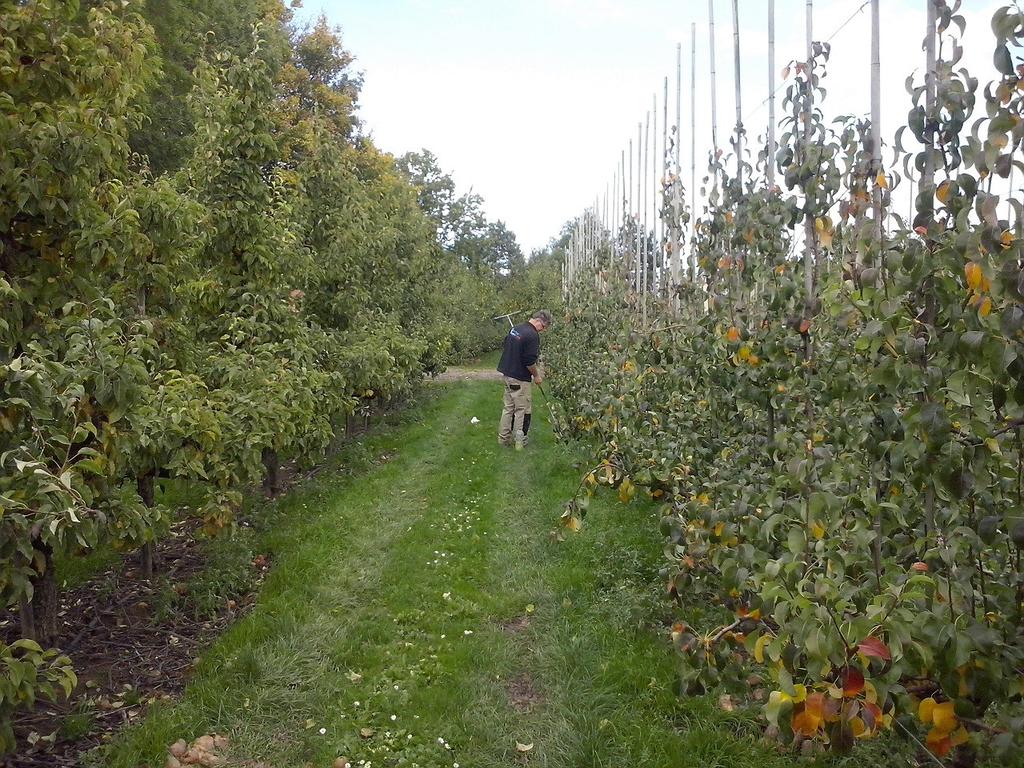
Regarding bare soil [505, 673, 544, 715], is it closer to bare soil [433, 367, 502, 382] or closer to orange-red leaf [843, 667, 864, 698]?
orange-red leaf [843, 667, 864, 698]

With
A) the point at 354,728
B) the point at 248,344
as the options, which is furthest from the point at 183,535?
the point at 354,728

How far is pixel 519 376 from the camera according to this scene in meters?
10.5

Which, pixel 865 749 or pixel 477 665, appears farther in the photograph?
pixel 477 665

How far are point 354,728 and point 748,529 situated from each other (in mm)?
2285

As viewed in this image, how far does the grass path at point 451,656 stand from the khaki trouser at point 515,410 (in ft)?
10.5

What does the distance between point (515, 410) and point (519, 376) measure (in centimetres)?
53

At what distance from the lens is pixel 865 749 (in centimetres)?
310

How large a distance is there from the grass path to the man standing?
3235mm

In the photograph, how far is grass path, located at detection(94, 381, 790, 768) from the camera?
3.44 metres

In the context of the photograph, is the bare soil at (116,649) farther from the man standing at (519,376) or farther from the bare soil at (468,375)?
the bare soil at (468,375)

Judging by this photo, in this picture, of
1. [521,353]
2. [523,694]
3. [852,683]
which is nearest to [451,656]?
[523,694]

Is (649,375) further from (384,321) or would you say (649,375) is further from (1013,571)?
(384,321)

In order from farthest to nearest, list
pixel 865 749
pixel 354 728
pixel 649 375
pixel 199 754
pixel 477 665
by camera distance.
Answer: pixel 649 375
pixel 477 665
pixel 354 728
pixel 199 754
pixel 865 749

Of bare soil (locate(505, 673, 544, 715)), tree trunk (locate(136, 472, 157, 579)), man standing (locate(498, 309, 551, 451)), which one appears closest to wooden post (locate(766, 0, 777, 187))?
bare soil (locate(505, 673, 544, 715))
